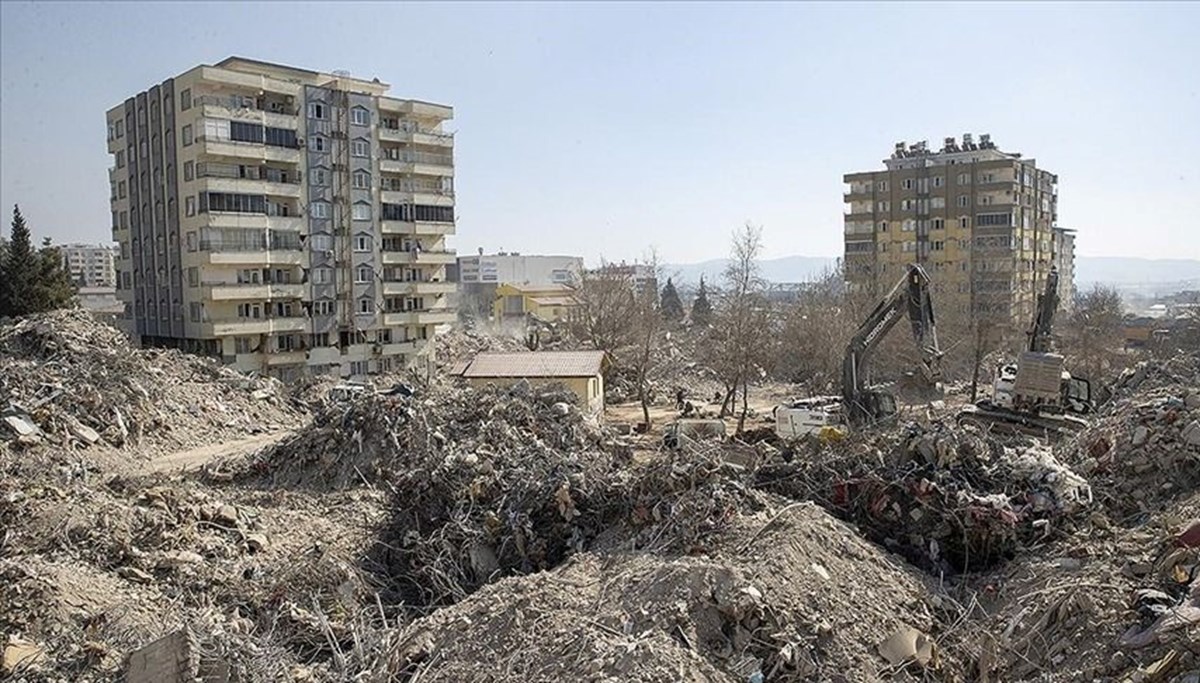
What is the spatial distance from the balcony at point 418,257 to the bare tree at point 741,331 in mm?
12896

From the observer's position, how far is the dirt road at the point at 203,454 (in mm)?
18375

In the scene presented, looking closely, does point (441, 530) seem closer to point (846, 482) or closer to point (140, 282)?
point (846, 482)

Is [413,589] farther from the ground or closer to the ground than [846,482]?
closer to the ground

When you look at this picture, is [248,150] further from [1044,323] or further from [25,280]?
[1044,323]

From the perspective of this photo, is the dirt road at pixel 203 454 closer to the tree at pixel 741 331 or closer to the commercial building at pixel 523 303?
the tree at pixel 741 331

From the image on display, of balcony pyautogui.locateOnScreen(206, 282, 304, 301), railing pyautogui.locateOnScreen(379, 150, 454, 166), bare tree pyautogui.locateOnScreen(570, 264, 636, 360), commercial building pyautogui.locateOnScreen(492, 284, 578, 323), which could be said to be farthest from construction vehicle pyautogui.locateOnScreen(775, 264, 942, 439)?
commercial building pyautogui.locateOnScreen(492, 284, 578, 323)

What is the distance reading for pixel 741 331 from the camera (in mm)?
27766

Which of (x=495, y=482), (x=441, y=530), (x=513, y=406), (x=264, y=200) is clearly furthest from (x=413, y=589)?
(x=264, y=200)

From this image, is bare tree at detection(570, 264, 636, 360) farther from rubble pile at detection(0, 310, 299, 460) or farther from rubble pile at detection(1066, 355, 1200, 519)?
rubble pile at detection(1066, 355, 1200, 519)

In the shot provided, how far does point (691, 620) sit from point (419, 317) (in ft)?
109

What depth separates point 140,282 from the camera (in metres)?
37.3

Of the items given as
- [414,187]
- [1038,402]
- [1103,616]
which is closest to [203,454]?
[1038,402]

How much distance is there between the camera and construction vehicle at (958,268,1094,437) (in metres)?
16.7

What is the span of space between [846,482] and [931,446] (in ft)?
3.47
